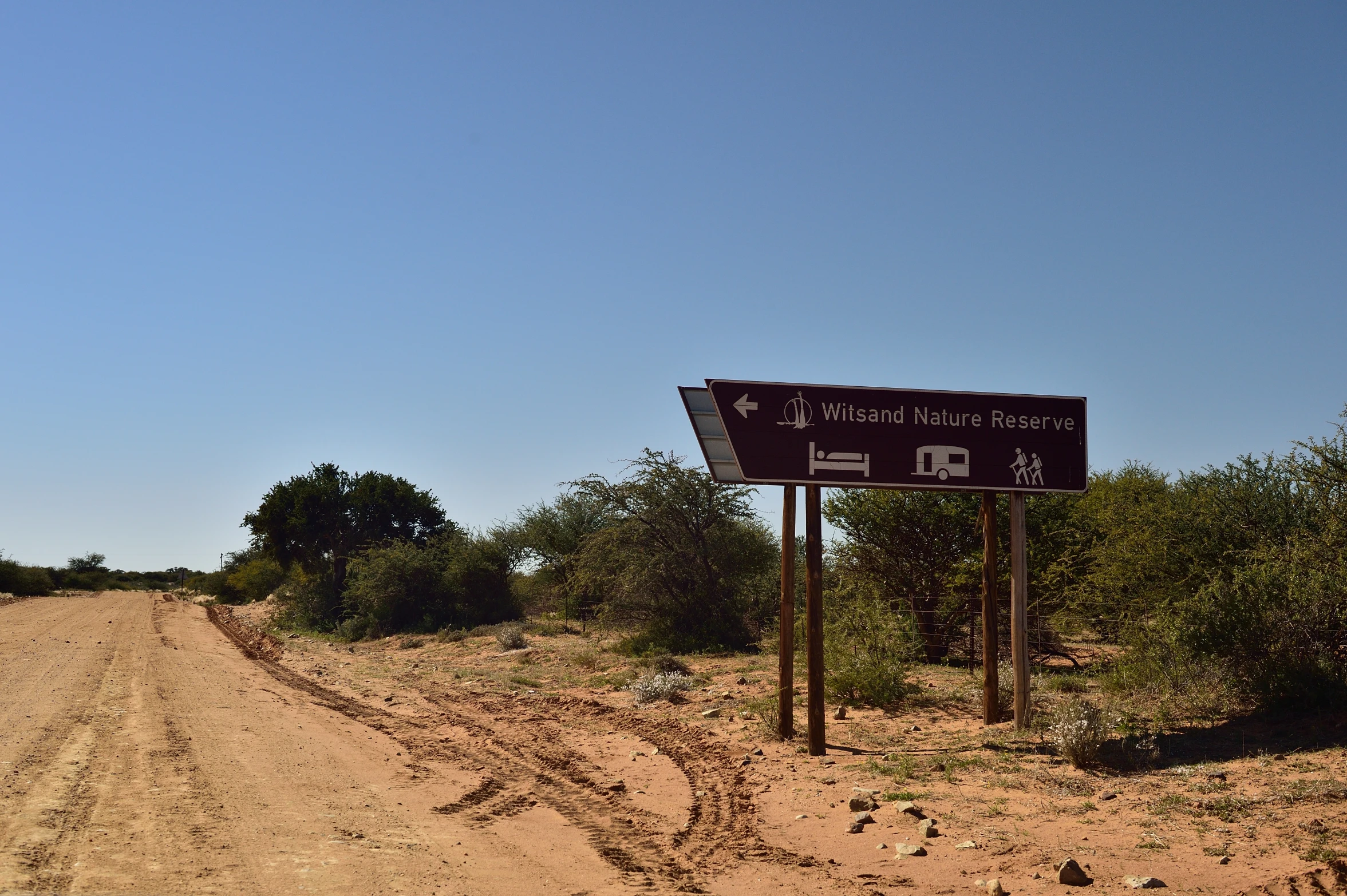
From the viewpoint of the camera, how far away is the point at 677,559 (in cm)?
2352

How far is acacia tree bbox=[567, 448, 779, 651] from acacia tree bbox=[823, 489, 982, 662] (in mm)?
3505

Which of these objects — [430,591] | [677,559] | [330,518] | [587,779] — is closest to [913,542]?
[677,559]

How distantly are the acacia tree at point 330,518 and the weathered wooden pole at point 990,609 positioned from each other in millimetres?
40110

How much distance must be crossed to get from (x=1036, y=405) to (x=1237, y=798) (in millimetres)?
4799

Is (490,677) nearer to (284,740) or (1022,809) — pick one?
(284,740)

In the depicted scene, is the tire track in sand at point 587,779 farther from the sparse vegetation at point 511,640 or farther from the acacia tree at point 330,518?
the acacia tree at point 330,518

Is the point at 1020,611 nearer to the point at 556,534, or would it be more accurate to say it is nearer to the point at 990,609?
the point at 990,609

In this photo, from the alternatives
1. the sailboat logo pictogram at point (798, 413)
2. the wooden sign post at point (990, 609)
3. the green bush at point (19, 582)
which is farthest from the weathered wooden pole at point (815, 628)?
the green bush at point (19, 582)

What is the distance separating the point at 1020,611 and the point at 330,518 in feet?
145

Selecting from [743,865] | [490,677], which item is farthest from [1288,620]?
[490,677]

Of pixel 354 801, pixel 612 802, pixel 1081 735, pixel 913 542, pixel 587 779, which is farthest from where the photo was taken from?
pixel 913 542

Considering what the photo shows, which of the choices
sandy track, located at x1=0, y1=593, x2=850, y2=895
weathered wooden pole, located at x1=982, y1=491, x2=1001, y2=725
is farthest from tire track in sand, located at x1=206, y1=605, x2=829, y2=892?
weathered wooden pole, located at x1=982, y1=491, x2=1001, y2=725

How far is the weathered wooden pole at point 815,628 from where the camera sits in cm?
→ 1068

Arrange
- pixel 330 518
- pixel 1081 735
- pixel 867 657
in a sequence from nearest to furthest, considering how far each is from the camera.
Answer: pixel 1081 735, pixel 867 657, pixel 330 518
